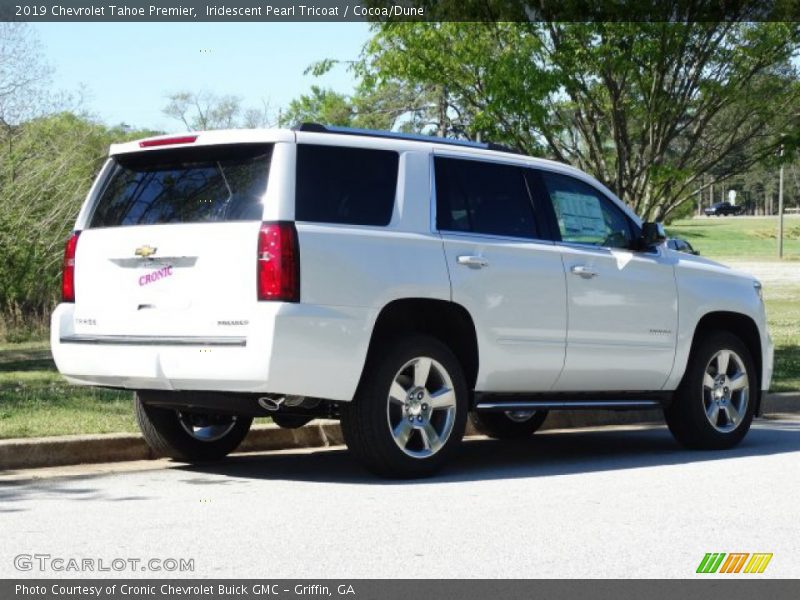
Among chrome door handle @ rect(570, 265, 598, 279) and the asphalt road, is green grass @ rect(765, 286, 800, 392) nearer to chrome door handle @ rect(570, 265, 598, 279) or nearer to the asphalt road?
chrome door handle @ rect(570, 265, 598, 279)

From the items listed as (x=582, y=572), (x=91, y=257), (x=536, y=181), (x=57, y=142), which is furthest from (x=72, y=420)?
(x=57, y=142)

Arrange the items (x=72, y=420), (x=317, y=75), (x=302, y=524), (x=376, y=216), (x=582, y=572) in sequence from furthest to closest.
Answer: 1. (x=317, y=75)
2. (x=72, y=420)
3. (x=376, y=216)
4. (x=302, y=524)
5. (x=582, y=572)

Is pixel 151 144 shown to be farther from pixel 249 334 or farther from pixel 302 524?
pixel 302 524

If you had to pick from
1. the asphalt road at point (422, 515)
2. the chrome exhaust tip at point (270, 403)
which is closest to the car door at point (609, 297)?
the asphalt road at point (422, 515)

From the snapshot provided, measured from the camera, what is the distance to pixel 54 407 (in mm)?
11367

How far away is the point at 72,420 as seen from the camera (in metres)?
10.4

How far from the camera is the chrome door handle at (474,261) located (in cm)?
905

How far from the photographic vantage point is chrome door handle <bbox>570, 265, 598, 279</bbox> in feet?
32.1

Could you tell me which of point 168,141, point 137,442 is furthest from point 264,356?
point 137,442

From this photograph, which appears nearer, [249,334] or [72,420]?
[249,334]

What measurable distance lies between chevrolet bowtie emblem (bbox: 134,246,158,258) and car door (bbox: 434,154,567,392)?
1807mm

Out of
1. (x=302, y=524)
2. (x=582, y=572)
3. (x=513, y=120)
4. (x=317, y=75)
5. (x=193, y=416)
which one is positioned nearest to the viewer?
(x=582, y=572)

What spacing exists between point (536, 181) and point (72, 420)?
148 inches

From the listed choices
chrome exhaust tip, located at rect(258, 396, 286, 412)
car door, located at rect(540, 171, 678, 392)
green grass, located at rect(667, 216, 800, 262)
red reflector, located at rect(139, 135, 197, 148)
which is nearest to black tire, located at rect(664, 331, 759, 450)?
car door, located at rect(540, 171, 678, 392)
